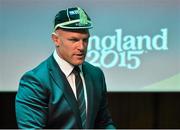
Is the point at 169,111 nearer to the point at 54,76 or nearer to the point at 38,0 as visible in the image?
the point at 38,0

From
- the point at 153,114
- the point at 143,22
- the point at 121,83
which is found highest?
the point at 143,22

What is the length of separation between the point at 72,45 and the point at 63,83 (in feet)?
0.58

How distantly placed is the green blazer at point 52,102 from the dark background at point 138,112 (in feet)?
3.51

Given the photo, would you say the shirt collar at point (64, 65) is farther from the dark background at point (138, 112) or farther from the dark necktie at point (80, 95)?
the dark background at point (138, 112)

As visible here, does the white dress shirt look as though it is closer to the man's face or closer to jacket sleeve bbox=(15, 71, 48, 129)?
the man's face

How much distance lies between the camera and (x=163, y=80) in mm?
2746

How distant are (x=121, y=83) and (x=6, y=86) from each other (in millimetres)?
748

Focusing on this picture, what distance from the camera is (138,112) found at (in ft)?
9.35

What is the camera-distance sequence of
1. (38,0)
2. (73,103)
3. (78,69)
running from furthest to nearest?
1. (38,0)
2. (78,69)
3. (73,103)

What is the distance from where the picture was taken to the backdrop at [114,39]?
269cm

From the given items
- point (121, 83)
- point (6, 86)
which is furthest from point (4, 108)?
point (121, 83)

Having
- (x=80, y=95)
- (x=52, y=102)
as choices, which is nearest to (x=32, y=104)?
(x=52, y=102)

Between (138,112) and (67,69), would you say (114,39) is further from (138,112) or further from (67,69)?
(67,69)

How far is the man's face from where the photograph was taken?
1.76 m
